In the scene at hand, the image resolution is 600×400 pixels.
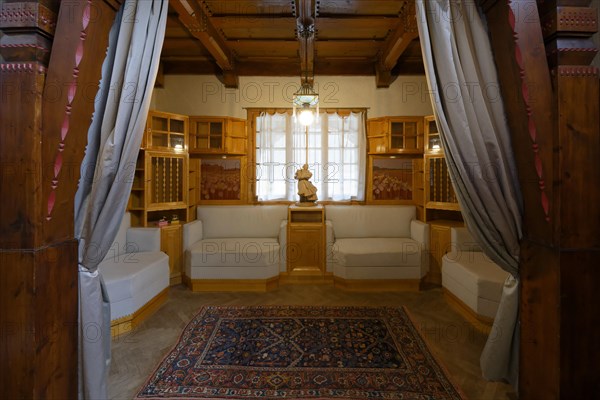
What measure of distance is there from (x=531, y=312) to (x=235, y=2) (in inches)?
151

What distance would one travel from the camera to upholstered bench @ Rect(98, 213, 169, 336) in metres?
2.75

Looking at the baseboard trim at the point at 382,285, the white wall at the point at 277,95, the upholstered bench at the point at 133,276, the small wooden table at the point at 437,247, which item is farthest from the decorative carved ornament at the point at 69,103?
the small wooden table at the point at 437,247

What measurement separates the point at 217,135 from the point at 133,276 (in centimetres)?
255

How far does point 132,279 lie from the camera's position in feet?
9.25

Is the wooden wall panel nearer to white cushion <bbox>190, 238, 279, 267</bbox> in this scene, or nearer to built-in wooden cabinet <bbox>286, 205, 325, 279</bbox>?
white cushion <bbox>190, 238, 279, 267</bbox>

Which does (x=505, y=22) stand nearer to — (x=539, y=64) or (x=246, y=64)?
(x=539, y=64)

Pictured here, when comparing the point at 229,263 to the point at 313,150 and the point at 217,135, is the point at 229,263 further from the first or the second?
the point at 313,150

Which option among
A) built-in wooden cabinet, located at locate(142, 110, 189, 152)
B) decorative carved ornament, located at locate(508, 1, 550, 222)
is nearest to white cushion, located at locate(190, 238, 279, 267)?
built-in wooden cabinet, located at locate(142, 110, 189, 152)

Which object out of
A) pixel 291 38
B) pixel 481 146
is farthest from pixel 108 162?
pixel 291 38

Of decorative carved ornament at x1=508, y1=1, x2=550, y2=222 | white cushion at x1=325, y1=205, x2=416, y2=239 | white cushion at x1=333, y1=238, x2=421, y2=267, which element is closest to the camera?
decorative carved ornament at x1=508, y1=1, x2=550, y2=222

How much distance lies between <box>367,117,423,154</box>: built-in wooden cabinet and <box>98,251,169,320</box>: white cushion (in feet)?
11.3

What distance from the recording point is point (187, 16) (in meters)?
3.28

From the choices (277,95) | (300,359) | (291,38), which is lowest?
(300,359)

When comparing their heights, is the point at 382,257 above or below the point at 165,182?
below
